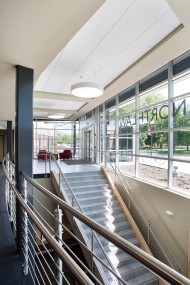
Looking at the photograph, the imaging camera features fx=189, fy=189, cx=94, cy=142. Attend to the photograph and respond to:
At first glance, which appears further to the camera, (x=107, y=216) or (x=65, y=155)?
(x=65, y=155)

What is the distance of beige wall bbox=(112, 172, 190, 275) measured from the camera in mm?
4047

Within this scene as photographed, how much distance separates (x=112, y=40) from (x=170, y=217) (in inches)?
160

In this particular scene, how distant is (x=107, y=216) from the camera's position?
5.55m

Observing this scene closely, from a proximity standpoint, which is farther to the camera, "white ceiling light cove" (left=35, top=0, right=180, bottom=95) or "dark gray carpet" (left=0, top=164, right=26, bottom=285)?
"white ceiling light cove" (left=35, top=0, right=180, bottom=95)

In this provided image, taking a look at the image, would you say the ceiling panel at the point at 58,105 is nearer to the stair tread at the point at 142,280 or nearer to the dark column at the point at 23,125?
the dark column at the point at 23,125

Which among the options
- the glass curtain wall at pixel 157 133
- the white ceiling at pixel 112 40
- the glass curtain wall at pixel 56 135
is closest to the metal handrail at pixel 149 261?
the white ceiling at pixel 112 40

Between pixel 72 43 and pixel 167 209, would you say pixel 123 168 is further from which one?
pixel 72 43

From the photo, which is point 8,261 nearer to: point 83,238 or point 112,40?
point 83,238

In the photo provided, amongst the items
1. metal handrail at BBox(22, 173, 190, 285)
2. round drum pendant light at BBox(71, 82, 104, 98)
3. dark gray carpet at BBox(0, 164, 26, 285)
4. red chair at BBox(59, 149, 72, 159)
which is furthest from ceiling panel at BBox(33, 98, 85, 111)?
metal handrail at BBox(22, 173, 190, 285)

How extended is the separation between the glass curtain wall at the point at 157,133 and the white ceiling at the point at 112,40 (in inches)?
53.1

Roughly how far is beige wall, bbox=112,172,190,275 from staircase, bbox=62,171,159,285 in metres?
0.80

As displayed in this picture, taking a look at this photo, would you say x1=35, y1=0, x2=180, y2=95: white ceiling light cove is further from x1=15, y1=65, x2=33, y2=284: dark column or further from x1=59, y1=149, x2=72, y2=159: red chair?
x1=59, y1=149, x2=72, y2=159: red chair

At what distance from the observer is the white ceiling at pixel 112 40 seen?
111 inches

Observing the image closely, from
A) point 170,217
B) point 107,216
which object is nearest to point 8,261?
point 170,217
